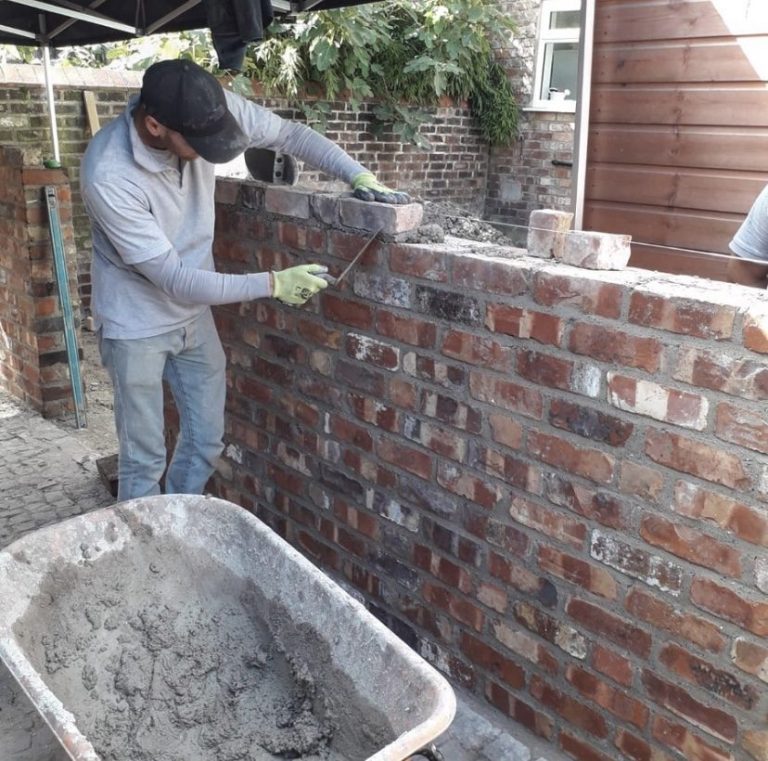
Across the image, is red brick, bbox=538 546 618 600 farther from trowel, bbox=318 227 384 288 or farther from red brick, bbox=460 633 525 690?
trowel, bbox=318 227 384 288

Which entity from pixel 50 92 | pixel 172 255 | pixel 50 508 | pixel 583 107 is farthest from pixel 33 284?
pixel 583 107

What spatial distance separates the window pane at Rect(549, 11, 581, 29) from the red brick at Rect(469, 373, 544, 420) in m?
7.99

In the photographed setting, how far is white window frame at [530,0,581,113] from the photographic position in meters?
8.86

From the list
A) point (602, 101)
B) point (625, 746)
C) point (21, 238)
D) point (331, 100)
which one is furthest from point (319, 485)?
point (331, 100)

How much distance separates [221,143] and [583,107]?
213cm

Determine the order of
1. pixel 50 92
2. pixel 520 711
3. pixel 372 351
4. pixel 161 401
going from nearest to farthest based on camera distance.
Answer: pixel 520 711
pixel 372 351
pixel 161 401
pixel 50 92

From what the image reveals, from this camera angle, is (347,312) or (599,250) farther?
(347,312)

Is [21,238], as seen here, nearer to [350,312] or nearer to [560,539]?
[350,312]

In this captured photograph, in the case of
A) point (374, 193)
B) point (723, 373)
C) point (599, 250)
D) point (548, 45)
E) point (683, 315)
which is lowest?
point (723, 373)

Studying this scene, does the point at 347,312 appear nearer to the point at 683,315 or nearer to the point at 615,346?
the point at 615,346

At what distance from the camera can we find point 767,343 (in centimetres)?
157

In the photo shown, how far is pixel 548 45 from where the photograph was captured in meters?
9.06

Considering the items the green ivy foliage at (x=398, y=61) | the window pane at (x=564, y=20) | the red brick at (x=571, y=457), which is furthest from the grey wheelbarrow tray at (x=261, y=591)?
the window pane at (x=564, y=20)

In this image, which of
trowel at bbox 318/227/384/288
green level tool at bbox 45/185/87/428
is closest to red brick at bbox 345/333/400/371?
trowel at bbox 318/227/384/288
